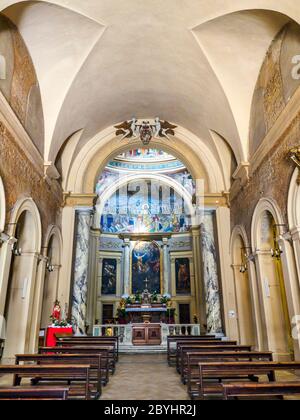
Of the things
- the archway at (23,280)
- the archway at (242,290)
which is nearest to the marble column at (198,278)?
the archway at (242,290)

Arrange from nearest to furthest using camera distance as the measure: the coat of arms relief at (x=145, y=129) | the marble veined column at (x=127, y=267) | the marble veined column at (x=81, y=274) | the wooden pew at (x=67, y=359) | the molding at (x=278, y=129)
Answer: the wooden pew at (x=67, y=359) → the molding at (x=278, y=129) → the marble veined column at (x=81, y=274) → the coat of arms relief at (x=145, y=129) → the marble veined column at (x=127, y=267)

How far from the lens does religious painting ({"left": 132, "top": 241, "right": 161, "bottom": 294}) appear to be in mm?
20297

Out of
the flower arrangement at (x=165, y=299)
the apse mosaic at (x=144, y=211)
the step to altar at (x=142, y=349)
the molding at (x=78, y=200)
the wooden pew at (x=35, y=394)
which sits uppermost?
the apse mosaic at (x=144, y=211)

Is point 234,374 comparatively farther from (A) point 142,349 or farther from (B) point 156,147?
(B) point 156,147

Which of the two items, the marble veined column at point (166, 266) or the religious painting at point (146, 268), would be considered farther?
the religious painting at point (146, 268)

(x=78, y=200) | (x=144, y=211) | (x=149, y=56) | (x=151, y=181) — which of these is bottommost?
(x=78, y=200)

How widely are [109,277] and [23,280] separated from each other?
12.6 metres

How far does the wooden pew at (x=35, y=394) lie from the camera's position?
303cm

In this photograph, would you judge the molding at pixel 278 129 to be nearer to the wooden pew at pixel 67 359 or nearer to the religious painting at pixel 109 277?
the wooden pew at pixel 67 359

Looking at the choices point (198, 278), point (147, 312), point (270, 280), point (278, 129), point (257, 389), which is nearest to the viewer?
point (257, 389)

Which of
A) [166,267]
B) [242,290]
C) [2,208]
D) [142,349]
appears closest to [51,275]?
[142,349]

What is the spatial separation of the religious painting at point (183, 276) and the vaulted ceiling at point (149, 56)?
35.8 ft

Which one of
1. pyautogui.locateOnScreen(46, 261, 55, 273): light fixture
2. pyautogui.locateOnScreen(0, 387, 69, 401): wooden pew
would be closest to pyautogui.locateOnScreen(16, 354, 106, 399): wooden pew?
pyautogui.locateOnScreen(0, 387, 69, 401): wooden pew

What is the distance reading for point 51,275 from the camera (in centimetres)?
1085
